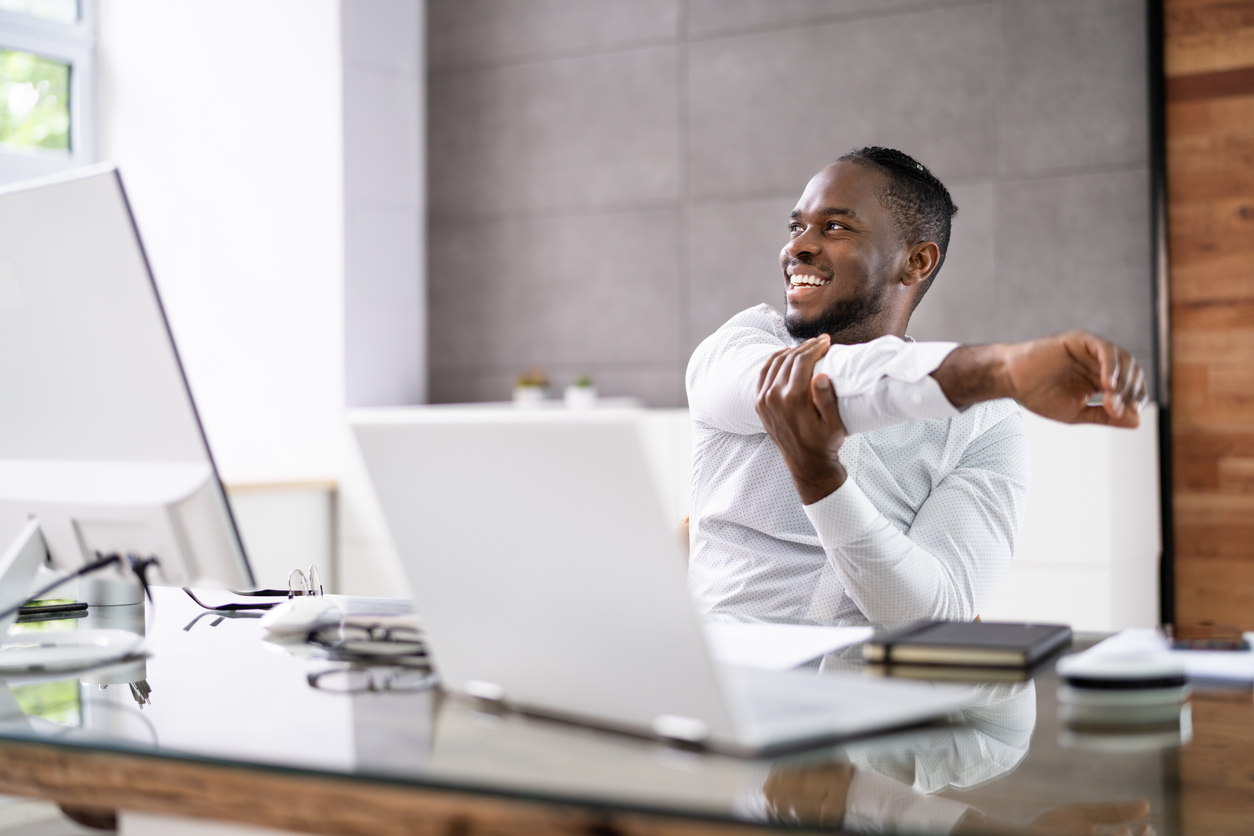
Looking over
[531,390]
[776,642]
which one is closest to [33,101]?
[531,390]

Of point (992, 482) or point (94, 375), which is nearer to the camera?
point (94, 375)

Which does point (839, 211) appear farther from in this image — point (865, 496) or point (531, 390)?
point (531, 390)

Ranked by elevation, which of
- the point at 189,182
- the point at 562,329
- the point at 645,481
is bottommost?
the point at 645,481

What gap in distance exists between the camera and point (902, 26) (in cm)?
410

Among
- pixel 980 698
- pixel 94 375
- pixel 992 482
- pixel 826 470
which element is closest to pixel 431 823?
pixel 980 698

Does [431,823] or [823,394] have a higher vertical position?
[823,394]

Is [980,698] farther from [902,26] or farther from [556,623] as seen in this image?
[902,26]

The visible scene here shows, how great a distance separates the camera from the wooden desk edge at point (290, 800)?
74cm

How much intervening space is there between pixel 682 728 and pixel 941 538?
1001mm

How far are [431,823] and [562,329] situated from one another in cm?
401

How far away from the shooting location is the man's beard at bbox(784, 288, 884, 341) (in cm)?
200

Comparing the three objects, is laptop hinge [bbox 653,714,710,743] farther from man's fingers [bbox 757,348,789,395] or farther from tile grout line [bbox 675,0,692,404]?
tile grout line [bbox 675,0,692,404]

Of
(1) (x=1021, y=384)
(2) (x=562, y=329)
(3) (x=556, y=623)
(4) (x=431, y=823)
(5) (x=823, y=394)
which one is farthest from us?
(2) (x=562, y=329)

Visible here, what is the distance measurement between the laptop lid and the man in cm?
51
